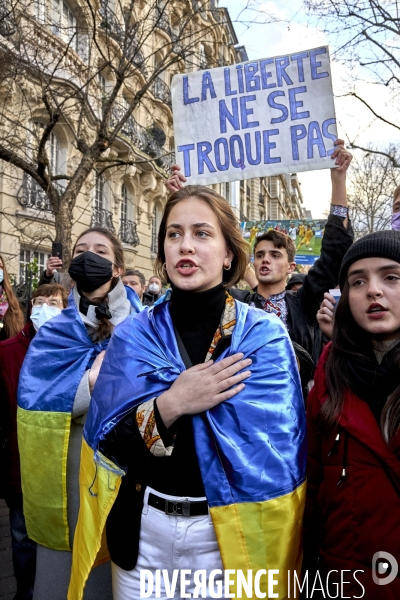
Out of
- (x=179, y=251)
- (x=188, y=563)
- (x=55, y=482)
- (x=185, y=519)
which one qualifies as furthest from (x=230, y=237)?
(x=55, y=482)

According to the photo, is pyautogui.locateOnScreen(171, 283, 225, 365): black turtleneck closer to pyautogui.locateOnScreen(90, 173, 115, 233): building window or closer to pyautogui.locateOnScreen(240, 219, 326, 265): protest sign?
pyautogui.locateOnScreen(240, 219, 326, 265): protest sign

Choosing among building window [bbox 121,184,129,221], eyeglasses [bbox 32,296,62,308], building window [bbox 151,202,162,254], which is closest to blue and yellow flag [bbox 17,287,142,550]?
eyeglasses [bbox 32,296,62,308]

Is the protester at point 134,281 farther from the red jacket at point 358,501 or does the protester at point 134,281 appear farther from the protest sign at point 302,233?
the protest sign at point 302,233

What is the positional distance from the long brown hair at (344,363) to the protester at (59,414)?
1.12 m

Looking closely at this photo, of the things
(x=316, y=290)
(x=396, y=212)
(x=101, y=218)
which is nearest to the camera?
(x=316, y=290)

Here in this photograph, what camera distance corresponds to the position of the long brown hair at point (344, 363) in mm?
1777

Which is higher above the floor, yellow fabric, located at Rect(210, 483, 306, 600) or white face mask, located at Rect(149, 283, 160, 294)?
white face mask, located at Rect(149, 283, 160, 294)

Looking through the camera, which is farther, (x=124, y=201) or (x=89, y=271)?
(x=124, y=201)

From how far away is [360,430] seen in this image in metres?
1.79

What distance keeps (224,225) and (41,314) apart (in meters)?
1.88

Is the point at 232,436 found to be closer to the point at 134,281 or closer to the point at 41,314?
the point at 41,314

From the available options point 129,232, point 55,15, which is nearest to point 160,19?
point 55,15

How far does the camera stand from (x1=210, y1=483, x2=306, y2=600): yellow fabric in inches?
65.6

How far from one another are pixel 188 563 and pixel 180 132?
8.19 feet
